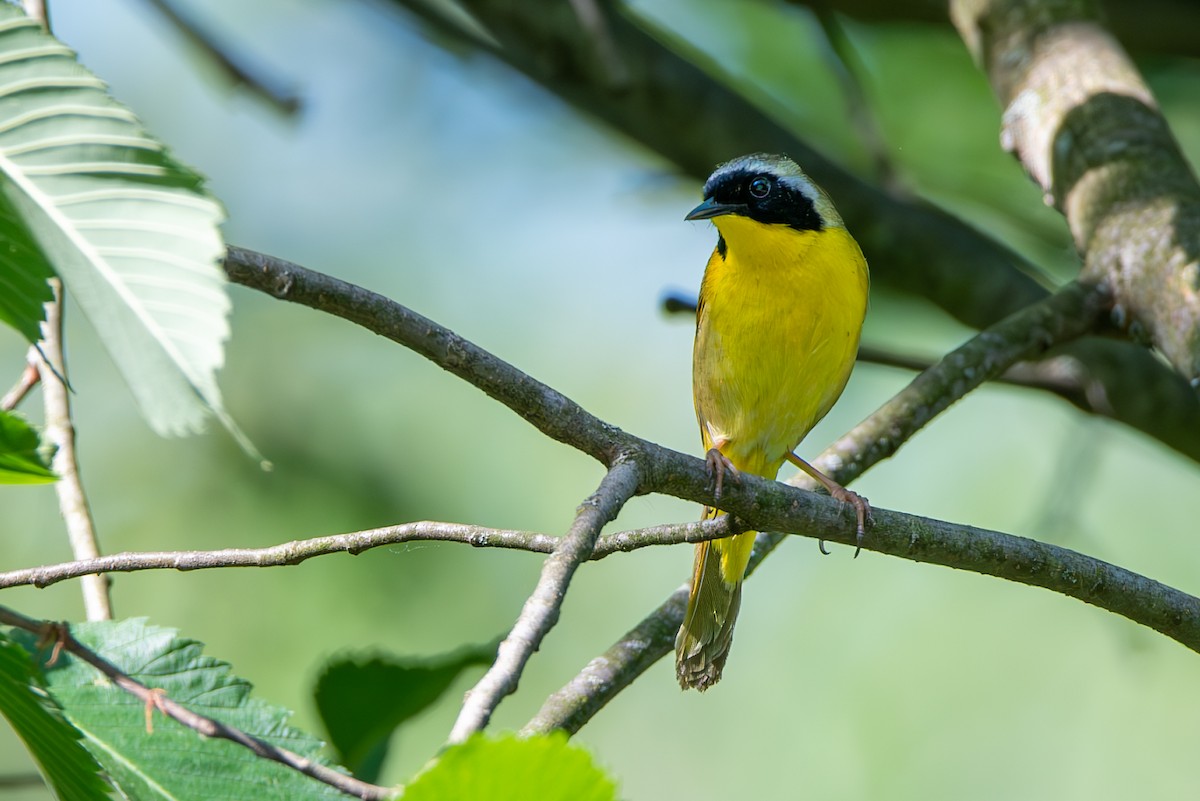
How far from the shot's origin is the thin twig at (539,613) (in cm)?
142

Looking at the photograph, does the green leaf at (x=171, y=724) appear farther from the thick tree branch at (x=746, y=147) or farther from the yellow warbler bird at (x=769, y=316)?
the thick tree branch at (x=746, y=147)

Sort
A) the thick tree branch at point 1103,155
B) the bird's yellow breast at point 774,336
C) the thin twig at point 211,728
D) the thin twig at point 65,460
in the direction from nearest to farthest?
the thin twig at point 211,728 → the thin twig at point 65,460 → the thick tree branch at point 1103,155 → the bird's yellow breast at point 774,336

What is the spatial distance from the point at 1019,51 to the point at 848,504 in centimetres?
263

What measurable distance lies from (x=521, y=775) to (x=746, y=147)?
434cm

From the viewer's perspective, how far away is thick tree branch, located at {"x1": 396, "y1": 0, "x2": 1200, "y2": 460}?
15.8 ft

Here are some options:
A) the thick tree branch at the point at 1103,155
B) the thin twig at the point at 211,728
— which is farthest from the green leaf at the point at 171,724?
the thick tree branch at the point at 1103,155

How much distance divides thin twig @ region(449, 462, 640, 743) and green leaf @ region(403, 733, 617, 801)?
8.4 inches

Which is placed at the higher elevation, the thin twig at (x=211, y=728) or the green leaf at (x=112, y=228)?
the green leaf at (x=112, y=228)

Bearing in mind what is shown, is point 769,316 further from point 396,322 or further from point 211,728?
point 211,728

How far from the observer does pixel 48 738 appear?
1.58 m

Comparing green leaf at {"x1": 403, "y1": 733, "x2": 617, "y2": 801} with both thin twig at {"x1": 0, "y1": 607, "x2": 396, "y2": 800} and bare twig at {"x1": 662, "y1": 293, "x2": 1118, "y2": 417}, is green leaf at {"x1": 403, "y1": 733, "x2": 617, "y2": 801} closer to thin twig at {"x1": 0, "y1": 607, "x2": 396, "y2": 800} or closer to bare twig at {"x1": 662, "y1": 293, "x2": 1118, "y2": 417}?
thin twig at {"x1": 0, "y1": 607, "x2": 396, "y2": 800}

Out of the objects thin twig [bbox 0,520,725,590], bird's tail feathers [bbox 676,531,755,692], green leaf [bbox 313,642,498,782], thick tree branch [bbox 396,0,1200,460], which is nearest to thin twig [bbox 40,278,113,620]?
green leaf [bbox 313,642,498,782]

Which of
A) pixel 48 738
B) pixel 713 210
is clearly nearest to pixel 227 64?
pixel 713 210

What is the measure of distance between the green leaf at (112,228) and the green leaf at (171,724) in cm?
56
